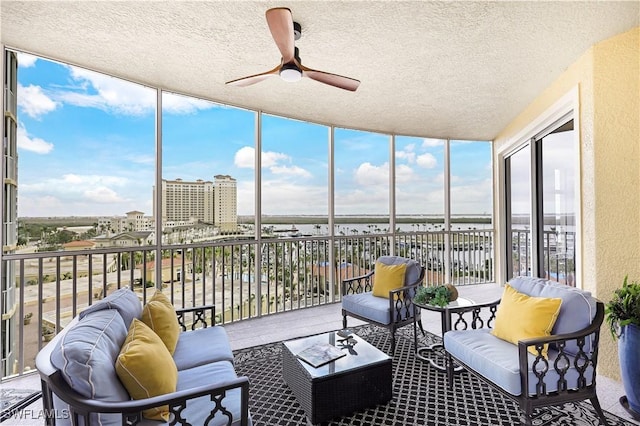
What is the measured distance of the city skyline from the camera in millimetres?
2832

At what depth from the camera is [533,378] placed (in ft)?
5.82

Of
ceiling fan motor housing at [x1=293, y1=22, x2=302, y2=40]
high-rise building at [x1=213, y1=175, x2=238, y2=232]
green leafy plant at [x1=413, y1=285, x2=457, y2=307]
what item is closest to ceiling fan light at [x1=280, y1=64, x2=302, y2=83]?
ceiling fan motor housing at [x1=293, y1=22, x2=302, y2=40]

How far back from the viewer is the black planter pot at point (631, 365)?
2014 millimetres

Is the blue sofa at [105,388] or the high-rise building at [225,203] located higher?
the high-rise building at [225,203]

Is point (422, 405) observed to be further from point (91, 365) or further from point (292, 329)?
point (91, 365)

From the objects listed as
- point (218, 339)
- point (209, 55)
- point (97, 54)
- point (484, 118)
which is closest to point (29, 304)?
point (218, 339)

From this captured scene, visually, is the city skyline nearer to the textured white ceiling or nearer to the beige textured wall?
the textured white ceiling

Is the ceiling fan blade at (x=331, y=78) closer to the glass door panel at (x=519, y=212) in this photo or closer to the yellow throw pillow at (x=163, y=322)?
the yellow throw pillow at (x=163, y=322)

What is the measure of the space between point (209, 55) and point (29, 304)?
2.68 metres

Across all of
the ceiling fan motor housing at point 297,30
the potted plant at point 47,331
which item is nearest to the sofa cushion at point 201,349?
the potted plant at point 47,331

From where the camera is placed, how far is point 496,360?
1.91m

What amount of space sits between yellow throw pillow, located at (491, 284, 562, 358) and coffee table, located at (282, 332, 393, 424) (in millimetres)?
817

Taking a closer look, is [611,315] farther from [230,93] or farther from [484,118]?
[230,93]

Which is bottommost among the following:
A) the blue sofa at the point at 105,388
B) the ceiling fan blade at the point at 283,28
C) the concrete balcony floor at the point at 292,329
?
the concrete balcony floor at the point at 292,329
